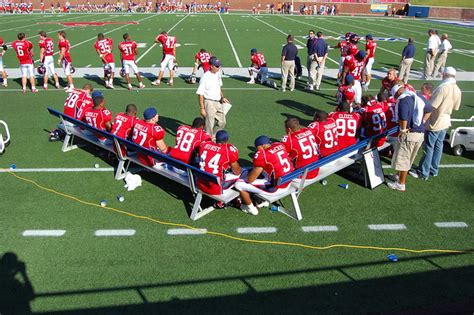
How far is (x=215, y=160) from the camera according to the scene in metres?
5.92

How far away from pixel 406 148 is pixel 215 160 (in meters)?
3.32

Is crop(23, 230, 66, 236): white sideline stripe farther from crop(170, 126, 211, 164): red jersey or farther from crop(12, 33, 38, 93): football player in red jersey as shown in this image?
crop(12, 33, 38, 93): football player in red jersey

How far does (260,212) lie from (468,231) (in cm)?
300

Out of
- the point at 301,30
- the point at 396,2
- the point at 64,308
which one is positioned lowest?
the point at 64,308

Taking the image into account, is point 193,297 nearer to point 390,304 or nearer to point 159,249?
point 159,249

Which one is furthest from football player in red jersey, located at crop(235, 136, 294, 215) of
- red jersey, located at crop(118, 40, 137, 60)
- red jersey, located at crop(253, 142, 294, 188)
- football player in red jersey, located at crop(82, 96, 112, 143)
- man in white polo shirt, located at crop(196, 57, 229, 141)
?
red jersey, located at crop(118, 40, 137, 60)

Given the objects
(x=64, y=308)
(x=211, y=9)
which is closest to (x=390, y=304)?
(x=64, y=308)

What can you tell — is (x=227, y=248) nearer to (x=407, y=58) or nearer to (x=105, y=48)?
(x=105, y=48)

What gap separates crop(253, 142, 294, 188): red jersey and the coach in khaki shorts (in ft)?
7.40

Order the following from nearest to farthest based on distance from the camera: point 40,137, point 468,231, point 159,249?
point 159,249, point 468,231, point 40,137

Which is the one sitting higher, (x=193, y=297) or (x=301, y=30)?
(x=301, y=30)

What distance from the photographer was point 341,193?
22.9 ft

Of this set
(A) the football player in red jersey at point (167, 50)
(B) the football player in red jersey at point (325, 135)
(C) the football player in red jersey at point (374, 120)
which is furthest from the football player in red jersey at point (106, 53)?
(C) the football player in red jersey at point (374, 120)

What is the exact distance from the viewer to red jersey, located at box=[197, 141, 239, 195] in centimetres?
591
